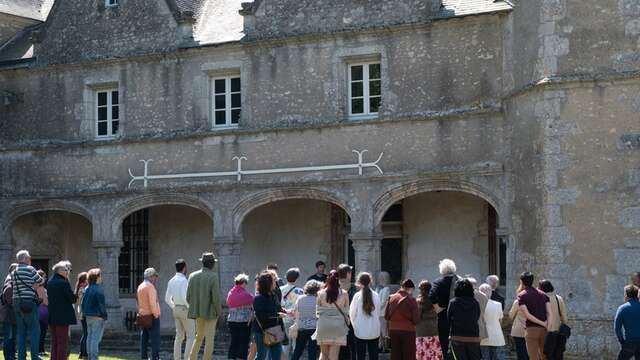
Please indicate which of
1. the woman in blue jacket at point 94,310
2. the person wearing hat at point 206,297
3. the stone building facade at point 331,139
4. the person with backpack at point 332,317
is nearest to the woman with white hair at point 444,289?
the person with backpack at point 332,317

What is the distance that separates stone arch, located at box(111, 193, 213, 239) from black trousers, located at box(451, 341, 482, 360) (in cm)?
1020

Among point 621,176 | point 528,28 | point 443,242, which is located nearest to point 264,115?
point 443,242

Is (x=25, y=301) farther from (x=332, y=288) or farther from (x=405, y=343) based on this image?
(x=405, y=343)

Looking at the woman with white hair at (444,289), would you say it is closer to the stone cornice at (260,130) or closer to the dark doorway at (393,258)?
the stone cornice at (260,130)

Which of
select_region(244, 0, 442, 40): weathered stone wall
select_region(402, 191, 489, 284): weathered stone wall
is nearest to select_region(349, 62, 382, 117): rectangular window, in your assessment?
select_region(244, 0, 442, 40): weathered stone wall

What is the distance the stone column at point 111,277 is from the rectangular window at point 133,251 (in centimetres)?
164

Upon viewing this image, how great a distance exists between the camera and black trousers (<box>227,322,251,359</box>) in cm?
1624

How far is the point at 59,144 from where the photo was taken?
2522cm

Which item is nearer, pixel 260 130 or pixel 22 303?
pixel 22 303

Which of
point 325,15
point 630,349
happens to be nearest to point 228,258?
point 325,15

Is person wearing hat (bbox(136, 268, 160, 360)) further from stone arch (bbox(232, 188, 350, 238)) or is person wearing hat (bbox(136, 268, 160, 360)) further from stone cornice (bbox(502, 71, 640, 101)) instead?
stone cornice (bbox(502, 71, 640, 101))

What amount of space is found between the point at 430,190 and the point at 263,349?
6.21 meters

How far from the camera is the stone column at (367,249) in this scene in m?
21.6

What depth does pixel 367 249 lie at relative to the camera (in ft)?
71.2
